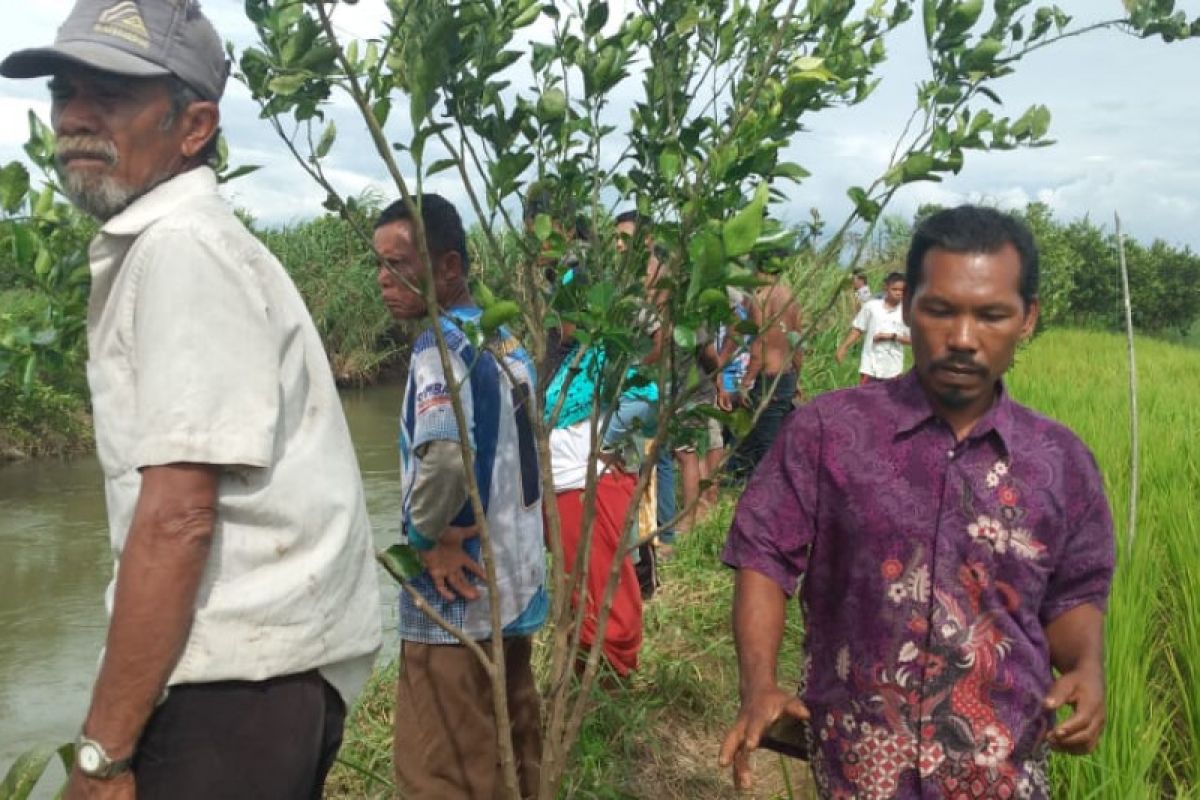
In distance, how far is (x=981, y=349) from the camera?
1.54 m

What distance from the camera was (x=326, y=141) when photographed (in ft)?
5.37

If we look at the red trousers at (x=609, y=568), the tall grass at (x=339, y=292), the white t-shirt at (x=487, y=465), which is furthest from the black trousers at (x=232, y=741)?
the tall grass at (x=339, y=292)

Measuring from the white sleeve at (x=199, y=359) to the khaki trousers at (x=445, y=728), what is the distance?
Answer: 110 centimetres

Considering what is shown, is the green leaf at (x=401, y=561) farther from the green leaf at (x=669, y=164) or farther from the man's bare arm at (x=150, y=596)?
the green leaf at (x=669, y=164)

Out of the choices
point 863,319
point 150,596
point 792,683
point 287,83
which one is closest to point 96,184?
point 287,83

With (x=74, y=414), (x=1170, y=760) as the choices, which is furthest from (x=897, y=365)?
(x=74, y=414)

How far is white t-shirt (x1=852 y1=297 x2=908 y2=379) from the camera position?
716cm

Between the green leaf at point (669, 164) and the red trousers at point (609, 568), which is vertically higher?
the green leaf at point (669, 164)

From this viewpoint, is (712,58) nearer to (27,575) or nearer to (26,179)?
(26,179)

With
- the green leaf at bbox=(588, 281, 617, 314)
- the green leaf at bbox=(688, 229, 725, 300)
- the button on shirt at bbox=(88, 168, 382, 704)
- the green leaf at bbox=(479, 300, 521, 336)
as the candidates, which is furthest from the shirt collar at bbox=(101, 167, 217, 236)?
the green leaf at bbox=(688, 229, 725, 300)

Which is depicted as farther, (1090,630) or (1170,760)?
(1170,760)

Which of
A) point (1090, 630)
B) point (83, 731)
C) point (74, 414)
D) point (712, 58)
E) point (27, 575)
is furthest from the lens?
point (74, 414)

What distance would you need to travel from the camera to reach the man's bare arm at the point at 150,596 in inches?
48.1

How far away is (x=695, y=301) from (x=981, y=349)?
41 cm
